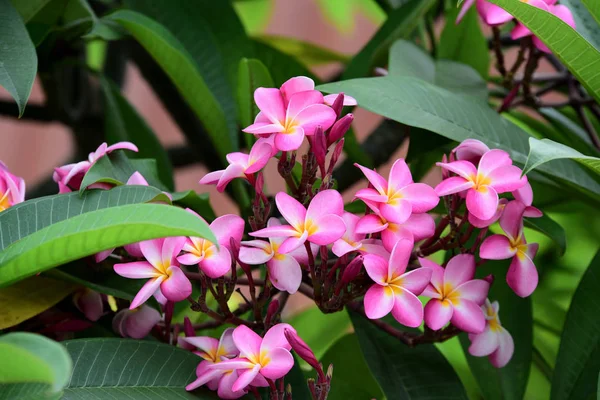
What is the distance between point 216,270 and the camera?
14.8 inches

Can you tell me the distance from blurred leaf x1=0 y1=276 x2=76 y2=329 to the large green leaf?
22 cm

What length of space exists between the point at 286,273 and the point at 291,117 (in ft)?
0.30

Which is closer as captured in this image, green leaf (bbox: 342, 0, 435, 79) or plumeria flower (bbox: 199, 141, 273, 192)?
plumeria flower (bbox: 199, 141, 273, 192)

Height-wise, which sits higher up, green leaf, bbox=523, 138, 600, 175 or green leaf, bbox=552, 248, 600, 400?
green leaf, bbox=523, 138, 600, 175

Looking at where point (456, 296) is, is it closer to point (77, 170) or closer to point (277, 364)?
point (277, 364)

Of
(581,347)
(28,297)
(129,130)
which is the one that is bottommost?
(129,130)

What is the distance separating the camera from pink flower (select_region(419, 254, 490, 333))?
410mm

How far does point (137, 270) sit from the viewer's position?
1.25 feet

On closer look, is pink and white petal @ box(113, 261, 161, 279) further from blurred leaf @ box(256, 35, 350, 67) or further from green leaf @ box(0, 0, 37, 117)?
blurred leaf @ box(256, 35, 350, 67)

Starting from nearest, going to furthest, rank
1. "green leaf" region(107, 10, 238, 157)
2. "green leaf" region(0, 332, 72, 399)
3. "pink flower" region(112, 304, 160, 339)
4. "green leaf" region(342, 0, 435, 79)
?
"green leaf" region(0, 332, 72, 399)
"pink flower" region(112, 304, 160, 339)
"green leaf" region(107, 10, 238, 157)
"green leaf" region(342, 0, 435, 79)

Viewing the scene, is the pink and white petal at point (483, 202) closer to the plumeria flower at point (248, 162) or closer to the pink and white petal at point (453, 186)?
the pink and white petal at point (453, 186)

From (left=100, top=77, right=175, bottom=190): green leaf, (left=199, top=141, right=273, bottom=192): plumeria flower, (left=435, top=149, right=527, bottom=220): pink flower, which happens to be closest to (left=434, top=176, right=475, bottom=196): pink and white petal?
(left=435, top=149, right=527, bottom=220): pink flower

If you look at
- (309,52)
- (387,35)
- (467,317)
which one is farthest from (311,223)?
(309,52)

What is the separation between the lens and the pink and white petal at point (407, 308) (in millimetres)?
378
